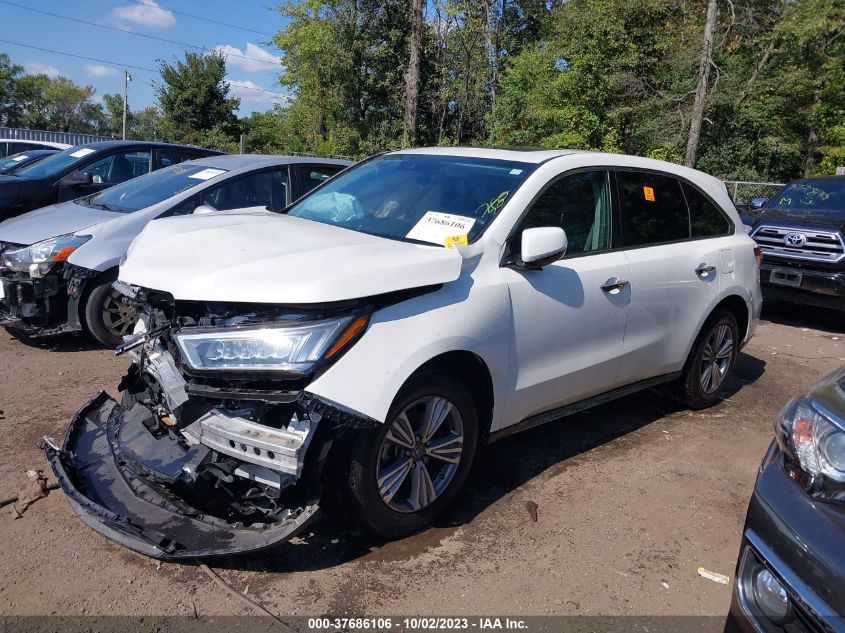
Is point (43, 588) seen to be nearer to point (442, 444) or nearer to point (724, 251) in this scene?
point (442, 444)

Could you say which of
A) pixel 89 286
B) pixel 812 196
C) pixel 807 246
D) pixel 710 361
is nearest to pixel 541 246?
pixel 710 361

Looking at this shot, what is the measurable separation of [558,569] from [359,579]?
911 millimetres

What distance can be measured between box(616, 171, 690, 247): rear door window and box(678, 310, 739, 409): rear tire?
0.76 metres

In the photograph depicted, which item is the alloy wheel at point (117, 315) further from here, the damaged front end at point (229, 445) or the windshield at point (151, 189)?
the damaged front end at point (229, 445)

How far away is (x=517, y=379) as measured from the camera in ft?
11.7

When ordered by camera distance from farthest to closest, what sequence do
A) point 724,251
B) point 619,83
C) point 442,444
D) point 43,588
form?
1. point 619,83
2. point 724,251
3. point 442,444
4. point 43,588

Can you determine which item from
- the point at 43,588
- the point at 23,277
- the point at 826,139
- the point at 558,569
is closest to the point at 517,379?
the point at 558,569

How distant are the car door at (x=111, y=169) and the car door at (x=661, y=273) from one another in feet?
19.5

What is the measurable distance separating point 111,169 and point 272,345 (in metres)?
6.28

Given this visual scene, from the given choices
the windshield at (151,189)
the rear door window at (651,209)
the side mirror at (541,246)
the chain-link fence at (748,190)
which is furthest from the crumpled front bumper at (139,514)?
the chain-link fence at (748,190)

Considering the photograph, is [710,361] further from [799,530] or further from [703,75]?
[703,75]

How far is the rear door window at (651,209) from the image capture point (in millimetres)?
4348

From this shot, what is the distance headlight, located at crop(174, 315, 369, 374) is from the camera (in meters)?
2.73

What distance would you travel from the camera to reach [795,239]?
8648 mm
